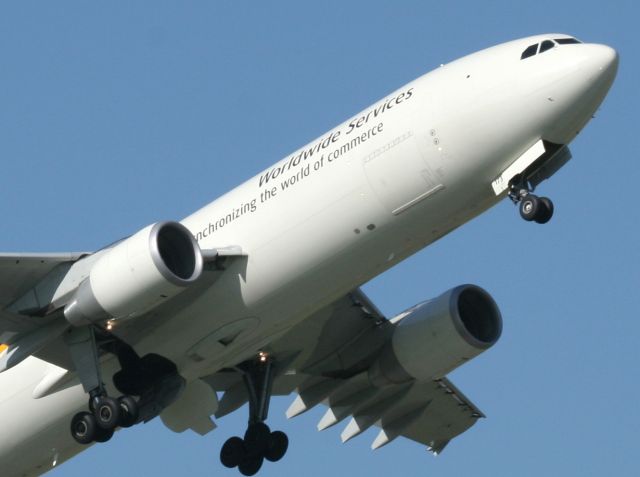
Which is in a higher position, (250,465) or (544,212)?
(544,212)

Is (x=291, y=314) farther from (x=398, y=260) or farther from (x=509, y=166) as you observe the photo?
(x=509, y=166)

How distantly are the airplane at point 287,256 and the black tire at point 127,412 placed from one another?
3 cm

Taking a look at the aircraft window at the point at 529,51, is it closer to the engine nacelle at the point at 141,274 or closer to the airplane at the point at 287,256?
the airplane at the point at 287,256

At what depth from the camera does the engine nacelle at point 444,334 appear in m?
38.7

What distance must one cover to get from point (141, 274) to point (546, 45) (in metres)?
8.36

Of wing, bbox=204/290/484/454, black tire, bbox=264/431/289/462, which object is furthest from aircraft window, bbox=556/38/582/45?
black tire, bbox=264/431/289/462

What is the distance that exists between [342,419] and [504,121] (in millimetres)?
10171

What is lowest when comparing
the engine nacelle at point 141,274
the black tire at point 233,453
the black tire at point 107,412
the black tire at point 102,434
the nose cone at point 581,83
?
the black tire at point 233,453

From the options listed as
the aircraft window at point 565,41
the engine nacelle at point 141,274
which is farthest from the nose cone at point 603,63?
the engine nacelle at point 141,274

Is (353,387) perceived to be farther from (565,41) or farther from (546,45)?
(565,41)

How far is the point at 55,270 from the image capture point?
35.5 metres

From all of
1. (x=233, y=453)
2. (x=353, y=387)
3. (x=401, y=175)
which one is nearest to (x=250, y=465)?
(x=233, y=453)

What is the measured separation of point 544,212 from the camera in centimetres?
3344

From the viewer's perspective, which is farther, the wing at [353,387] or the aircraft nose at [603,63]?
the wing at [353,387]
